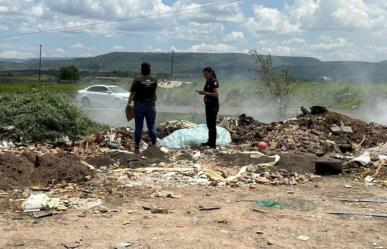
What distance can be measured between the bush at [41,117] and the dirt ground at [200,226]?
574 centimetres

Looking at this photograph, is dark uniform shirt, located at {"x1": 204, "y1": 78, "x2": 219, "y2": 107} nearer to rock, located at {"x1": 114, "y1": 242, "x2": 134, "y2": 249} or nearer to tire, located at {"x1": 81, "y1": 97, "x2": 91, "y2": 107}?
rock, located at {"x1": 114, "y1": 242, "x2": 134, "y2": 249}

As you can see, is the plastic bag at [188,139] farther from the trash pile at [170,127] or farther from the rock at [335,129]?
the rock at [335,129]

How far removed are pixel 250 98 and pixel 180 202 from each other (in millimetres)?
23684

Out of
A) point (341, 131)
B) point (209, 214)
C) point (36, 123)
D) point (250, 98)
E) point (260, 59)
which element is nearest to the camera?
point (209, 214)

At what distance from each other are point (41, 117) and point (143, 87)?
3.55 meters

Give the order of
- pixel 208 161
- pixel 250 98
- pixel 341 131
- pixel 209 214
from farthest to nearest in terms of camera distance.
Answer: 1. pixel 250 98
2. pixel 341 131
3. pixel 208 161
4. pixel 209 214

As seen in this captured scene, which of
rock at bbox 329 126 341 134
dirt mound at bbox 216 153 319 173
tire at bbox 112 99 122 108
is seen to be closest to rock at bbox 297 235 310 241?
dirt mound at bbox 216 153 319 173

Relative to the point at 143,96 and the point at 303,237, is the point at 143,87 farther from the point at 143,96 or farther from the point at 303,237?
the point at 303,237

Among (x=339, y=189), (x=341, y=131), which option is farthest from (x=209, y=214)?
(x=341, y=131)

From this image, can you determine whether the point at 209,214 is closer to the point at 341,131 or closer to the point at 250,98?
the point at 341,131

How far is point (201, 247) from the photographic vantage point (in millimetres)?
5379

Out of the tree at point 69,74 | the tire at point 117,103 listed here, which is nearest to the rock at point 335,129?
the tire at point 117,103

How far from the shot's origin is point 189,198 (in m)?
7.45

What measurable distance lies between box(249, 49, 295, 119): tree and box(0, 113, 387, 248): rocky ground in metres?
9.18
